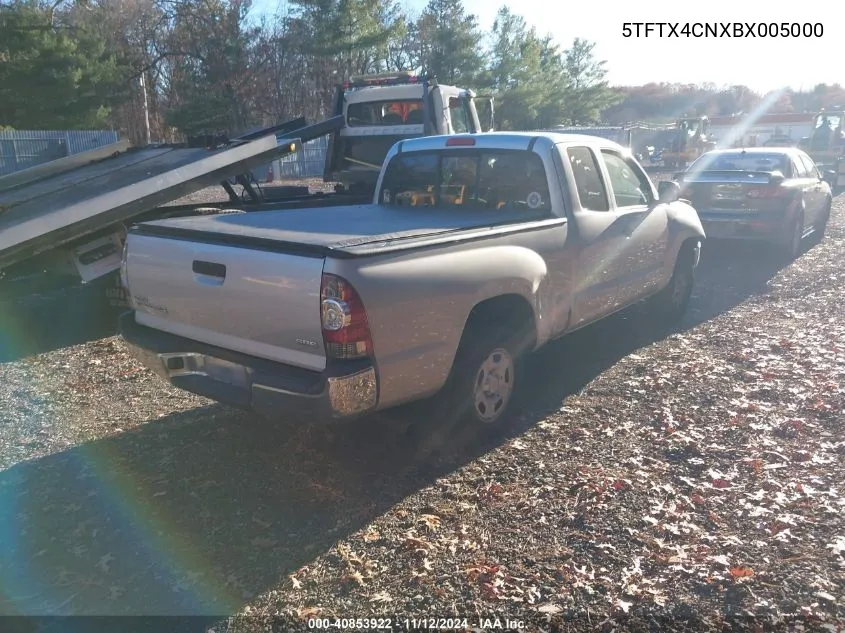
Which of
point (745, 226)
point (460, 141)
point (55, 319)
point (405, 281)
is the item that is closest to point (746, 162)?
point (745, 226)

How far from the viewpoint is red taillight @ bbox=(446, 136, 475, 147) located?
5922 millimetres

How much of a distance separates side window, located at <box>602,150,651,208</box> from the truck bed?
Result: 1303mm

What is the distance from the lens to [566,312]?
17.7 feet

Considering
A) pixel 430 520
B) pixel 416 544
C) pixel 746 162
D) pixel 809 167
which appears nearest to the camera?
pixel 416 544

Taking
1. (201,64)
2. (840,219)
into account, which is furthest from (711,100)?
(840,219)

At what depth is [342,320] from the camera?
3.59 metres

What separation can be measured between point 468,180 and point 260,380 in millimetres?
2869

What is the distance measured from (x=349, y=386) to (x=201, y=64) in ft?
150

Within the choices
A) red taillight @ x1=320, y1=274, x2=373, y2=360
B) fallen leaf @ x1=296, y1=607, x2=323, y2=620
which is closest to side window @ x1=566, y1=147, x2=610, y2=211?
red taillight @ x1=320, y1=274, x2=373, y2=360

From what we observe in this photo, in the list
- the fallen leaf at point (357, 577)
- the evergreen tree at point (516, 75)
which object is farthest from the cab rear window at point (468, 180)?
the evergreen tree at point (516, 75)

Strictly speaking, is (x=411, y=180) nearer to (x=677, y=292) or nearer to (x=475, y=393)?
(x=475, y=393)

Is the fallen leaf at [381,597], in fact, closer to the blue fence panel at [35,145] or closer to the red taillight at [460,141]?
the red taillight at [460,141]

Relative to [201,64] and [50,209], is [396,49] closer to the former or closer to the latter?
[201,64]

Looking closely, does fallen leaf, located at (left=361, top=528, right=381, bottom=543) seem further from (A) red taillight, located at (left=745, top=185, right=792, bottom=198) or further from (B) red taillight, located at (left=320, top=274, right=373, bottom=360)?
(A) red taillight, located at (left=745, top=185, right=792, bottom=198)
